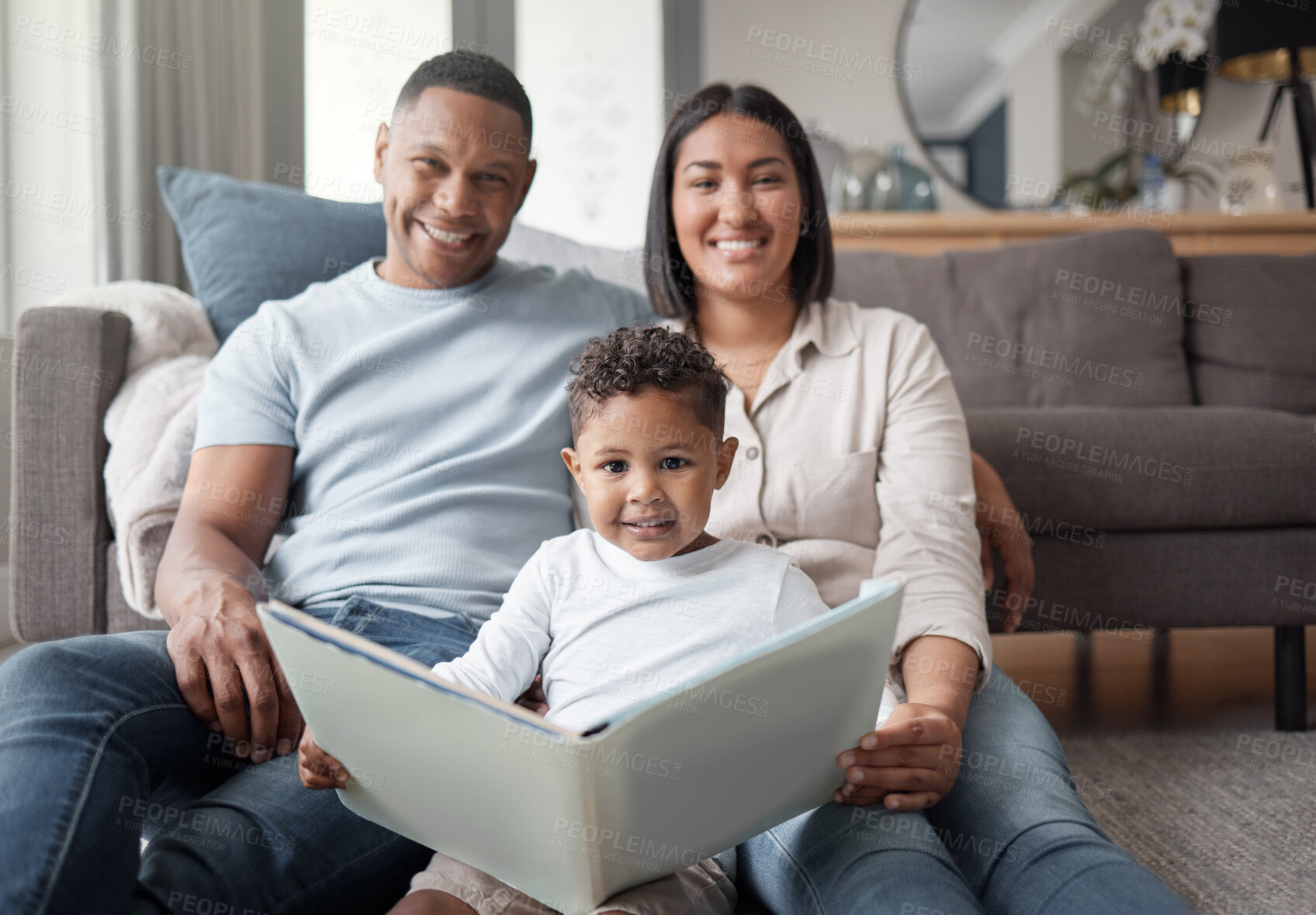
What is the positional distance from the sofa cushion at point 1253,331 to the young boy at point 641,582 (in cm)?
168

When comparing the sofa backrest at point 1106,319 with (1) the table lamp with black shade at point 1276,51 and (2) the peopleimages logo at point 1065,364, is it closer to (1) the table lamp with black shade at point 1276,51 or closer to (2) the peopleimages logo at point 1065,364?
(2) the peopleimages logo at point 1065,364

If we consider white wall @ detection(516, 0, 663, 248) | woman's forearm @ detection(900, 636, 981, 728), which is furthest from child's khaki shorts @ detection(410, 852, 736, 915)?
white wall @ detection(516, 0, 663, 248)

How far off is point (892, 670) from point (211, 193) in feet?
4.31

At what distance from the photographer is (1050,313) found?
214 centimetres

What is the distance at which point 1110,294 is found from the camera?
7.07ft

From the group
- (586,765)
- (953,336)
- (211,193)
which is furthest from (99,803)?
(953,336)

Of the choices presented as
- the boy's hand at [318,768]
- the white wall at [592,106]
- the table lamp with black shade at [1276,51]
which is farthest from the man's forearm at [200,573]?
the table lamp with black shade at [1276,51]

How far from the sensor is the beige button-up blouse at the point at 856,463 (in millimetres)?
1062

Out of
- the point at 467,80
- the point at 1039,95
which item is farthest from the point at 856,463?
the point at 1039,95

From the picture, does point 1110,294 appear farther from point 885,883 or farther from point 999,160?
point 885,883

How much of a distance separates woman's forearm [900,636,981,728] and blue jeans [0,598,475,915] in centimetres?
48

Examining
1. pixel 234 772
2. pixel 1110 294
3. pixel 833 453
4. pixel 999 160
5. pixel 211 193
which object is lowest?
pixel 234 772

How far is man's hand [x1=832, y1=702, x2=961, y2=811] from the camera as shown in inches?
30.1

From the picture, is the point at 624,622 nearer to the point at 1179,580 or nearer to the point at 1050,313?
the point at 1179,580
